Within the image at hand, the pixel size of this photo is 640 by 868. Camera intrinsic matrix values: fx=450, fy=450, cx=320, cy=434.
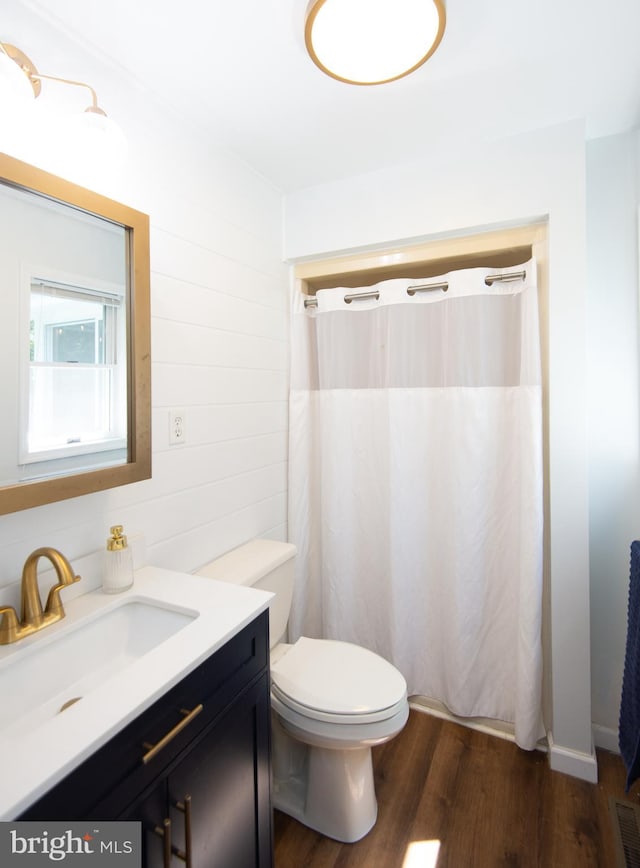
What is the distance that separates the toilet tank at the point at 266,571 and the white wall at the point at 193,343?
0.21 ft

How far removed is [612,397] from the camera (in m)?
1.70

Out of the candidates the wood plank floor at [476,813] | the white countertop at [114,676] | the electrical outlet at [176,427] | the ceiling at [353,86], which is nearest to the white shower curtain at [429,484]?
the wood plank floor at [476,813]

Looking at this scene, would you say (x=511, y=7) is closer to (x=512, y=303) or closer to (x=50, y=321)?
(x=512, y=303)

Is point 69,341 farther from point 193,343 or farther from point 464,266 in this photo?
point 464,266

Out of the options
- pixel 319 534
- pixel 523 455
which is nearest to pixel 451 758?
pixel 319 534

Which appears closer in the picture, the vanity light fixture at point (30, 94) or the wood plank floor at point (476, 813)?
the vanity light fixture at point (30, 94)

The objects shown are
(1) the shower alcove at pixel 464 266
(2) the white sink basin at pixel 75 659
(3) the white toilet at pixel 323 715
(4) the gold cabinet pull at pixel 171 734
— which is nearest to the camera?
(4) the gold cabinet pull at pixel 171 734

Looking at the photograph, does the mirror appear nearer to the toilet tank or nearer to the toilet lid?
the toilet tank

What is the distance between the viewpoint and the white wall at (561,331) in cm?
158

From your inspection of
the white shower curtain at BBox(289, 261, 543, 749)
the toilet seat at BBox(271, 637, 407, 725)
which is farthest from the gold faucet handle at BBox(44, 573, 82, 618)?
the white shower curtain at BBox(289, 261, 543, 749)

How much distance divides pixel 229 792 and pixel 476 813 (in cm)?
99

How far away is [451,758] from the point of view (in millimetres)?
1748

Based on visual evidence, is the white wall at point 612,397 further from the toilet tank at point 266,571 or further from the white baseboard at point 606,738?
the toilet tank at point 266,571

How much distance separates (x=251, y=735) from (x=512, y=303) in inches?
67.3
